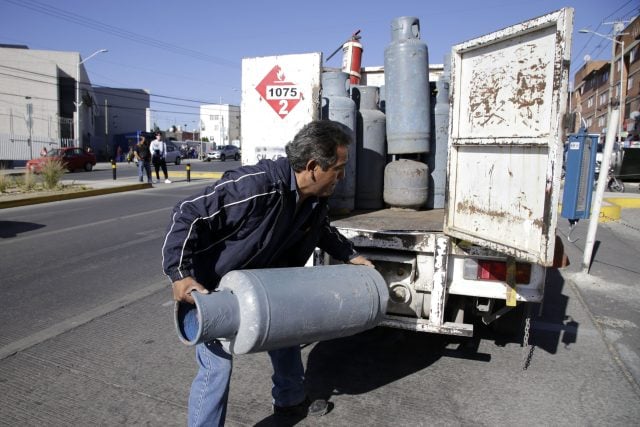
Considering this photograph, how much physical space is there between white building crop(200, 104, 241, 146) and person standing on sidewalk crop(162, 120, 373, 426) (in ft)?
249

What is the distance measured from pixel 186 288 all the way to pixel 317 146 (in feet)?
2.95

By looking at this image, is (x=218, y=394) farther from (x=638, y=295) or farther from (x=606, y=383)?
(x=638, y=295)

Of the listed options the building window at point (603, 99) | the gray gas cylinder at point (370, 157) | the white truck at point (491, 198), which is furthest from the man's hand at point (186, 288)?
the building window at point (603, 99)

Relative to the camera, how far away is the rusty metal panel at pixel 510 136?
283cm

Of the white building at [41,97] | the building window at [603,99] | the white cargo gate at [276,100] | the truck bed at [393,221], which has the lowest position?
the truck bed at [393,221]

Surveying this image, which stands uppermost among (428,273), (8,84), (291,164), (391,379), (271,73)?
(8,84)

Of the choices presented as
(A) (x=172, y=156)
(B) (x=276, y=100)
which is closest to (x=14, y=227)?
(B) (x=276, y=100)

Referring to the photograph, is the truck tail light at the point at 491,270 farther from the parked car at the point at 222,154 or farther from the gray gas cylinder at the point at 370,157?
the parked car at the point at 222,154

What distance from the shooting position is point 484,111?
3.35 meters

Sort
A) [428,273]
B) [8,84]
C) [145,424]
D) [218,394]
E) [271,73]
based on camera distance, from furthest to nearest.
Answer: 1. [8,84]
2. [271,73]
3. [428,273]
4. [145,424]
5. [218,394]

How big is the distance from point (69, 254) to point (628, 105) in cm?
5657

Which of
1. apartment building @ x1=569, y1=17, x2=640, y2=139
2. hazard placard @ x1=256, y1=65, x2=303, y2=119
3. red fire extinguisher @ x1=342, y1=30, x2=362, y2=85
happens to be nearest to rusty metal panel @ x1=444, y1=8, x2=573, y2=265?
hazard placard @ x1=256, y1=65, x2=303, y2=119

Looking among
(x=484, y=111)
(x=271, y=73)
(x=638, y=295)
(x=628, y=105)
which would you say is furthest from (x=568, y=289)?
(x=628, y=105)

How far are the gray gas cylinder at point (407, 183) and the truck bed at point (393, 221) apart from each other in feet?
0.38
